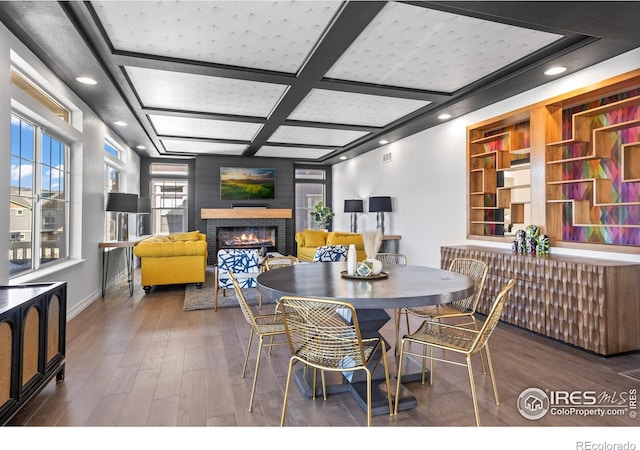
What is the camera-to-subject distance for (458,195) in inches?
206

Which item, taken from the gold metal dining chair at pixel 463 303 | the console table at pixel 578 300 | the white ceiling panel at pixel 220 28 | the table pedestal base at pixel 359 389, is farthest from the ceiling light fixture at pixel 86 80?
the console table at pixel 578 300

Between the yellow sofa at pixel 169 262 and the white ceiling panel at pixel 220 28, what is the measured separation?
291 centimetres

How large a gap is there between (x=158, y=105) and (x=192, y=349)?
3.31 meters

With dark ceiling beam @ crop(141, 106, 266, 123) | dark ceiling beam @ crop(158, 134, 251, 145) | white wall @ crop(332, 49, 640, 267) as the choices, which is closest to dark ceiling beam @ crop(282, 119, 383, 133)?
dark ceiling beam @ crop(141, 106, 266, 123)

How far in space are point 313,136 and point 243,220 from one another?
3.17 meters

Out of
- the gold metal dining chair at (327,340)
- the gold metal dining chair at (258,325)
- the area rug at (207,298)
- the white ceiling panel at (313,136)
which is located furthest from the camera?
the white ceiling panel at (313,136)

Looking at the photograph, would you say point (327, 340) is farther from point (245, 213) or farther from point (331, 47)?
point (245, 213)

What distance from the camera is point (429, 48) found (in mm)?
3254

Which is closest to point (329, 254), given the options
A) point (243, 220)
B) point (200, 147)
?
point (200, 147)

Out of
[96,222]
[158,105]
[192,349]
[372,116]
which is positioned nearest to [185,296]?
[96,222]

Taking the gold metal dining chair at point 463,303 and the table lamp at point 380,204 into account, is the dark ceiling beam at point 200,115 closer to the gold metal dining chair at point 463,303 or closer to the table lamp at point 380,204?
the table lamp at point 380,204

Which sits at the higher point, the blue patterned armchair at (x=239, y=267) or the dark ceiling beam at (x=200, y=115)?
the dark ceiling beam at (x=200, y=115)

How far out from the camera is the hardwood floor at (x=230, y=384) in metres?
2.08
